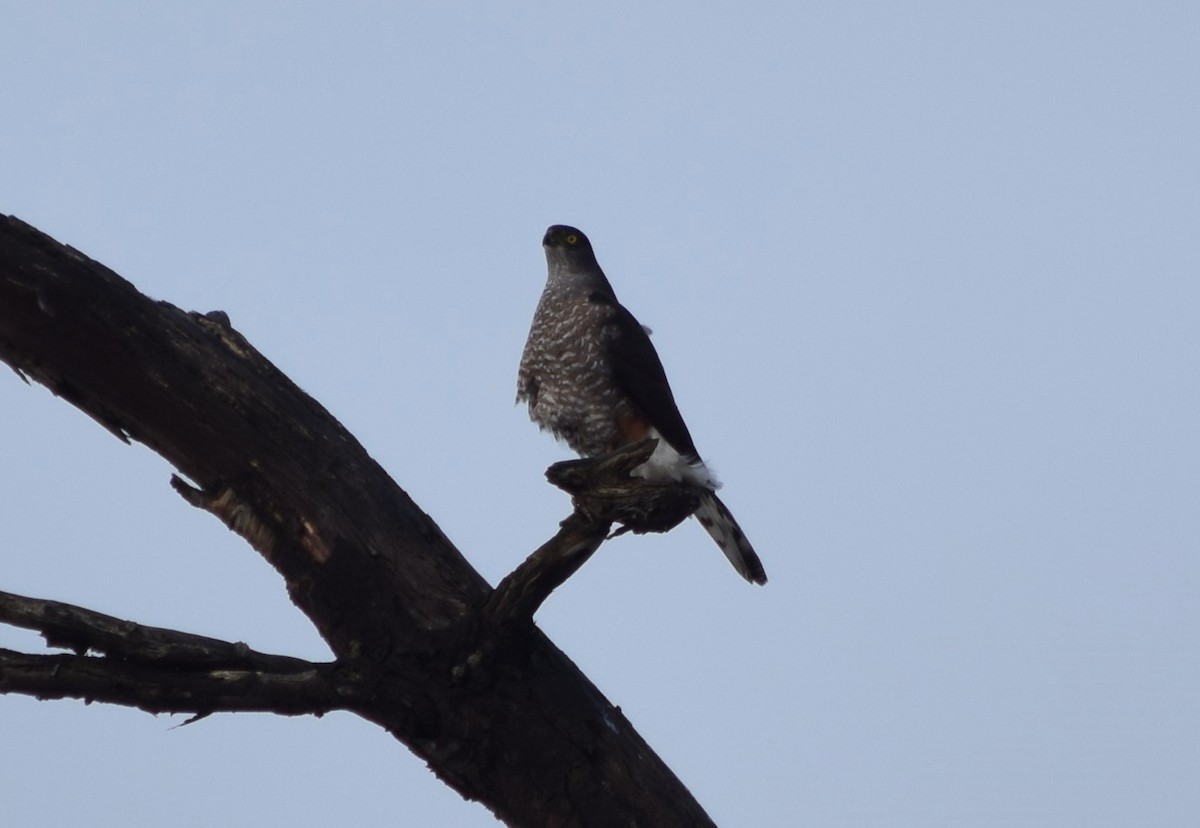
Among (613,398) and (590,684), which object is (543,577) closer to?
(590,684)

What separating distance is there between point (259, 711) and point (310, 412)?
102 cm

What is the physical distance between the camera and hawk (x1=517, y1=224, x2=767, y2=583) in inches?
256

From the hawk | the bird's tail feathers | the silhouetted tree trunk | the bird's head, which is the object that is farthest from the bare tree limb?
the bird's head

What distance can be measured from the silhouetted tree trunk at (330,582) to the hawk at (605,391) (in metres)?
2.41

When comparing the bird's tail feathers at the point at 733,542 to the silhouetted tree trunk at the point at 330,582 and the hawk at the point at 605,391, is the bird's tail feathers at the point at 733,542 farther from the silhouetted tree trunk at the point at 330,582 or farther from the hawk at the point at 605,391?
the silhouetted tree trunk at the point at 330,582

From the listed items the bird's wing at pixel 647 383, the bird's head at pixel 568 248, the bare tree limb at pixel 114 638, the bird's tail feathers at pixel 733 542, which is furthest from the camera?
the bird's head at pixel 568 248

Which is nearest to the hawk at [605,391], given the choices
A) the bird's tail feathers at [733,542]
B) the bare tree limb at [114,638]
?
the bird's tail feathers at [733,542]

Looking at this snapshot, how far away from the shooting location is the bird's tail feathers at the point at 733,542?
6.43m

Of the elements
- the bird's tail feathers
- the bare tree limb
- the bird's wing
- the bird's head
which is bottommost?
the bare tree limb

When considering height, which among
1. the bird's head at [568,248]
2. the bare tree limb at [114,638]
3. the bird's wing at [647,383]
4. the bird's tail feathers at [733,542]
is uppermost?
the bird's head at [568,248]

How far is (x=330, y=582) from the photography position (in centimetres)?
404

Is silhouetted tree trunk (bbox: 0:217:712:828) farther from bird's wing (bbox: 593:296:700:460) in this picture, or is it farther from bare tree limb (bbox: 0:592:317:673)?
bird's wing (bbox: 593:296:700:460)

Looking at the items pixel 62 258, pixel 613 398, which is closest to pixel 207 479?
pixel 62 258

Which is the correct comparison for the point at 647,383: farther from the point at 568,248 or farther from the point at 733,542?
the point at 568,248
